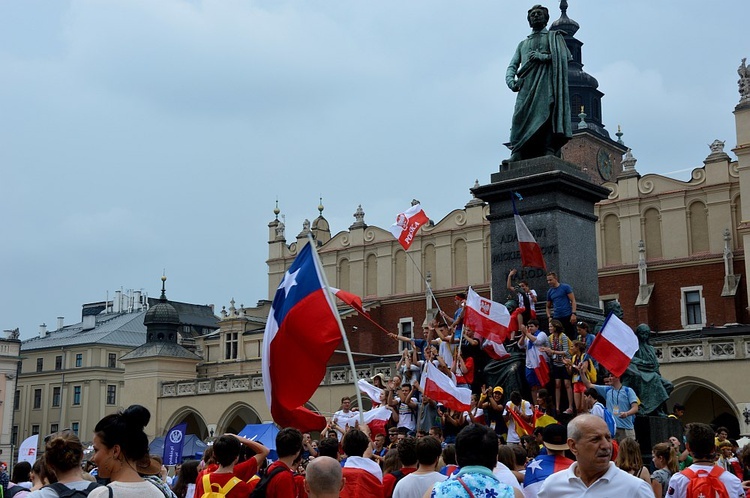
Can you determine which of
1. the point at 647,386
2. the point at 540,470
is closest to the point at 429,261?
the point at 647,386

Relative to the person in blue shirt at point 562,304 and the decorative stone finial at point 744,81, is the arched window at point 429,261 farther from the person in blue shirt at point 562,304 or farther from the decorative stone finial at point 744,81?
the person in blue shirt at point 562,304

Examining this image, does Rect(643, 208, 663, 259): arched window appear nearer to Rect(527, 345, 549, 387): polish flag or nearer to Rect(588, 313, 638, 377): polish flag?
Rect(527, 345, 549, 387): polish flag

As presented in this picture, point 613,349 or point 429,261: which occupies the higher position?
point 429,261

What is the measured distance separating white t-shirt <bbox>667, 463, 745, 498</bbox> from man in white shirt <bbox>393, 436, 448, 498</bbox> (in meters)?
1.66

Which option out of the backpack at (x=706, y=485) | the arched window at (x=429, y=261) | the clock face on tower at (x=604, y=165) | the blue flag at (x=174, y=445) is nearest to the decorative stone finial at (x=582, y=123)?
the clock face on tower at (x=604, y=165)

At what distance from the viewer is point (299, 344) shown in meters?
8.95

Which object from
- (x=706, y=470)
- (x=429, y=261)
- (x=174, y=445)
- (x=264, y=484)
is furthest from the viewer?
(x=429, y=261)

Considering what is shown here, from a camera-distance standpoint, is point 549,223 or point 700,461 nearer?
point 700,461

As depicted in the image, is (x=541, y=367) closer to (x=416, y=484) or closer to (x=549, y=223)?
(x=549, y=223)

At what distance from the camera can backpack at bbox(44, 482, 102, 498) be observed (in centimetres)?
→ 479

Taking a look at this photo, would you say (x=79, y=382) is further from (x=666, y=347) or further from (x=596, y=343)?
(x=596, y=343)

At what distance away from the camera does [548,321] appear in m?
12.5

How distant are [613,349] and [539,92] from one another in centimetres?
444

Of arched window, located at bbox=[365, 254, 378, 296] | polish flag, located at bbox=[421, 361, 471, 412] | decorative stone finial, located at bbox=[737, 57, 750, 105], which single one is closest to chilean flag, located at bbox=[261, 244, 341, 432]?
polish flag, located at bbox=[421, 361, 471, 412]
